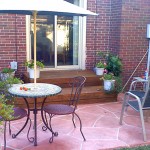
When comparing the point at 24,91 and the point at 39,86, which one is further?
the point at 39,86

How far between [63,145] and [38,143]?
0.36 metres

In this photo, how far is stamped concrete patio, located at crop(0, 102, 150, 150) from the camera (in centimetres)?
351

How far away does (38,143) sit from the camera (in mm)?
3564

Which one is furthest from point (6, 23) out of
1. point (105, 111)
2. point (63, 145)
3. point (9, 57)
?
point (63, 145)

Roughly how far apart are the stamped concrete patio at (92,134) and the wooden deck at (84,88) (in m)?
0.51

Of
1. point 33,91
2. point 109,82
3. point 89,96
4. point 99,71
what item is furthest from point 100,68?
point 33,91

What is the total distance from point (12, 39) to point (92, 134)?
3.09 m

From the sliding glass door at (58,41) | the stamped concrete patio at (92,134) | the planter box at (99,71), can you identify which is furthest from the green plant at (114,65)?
the stamped concrete patio at (92,134)

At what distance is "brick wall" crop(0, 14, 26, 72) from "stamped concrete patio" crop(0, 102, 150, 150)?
1989 mm

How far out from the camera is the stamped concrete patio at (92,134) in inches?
138

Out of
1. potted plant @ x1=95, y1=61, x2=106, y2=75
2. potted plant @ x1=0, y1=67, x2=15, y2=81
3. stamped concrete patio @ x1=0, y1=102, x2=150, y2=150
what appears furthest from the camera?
potted plant @ x1=95, y1=61, x2=106, y2=75

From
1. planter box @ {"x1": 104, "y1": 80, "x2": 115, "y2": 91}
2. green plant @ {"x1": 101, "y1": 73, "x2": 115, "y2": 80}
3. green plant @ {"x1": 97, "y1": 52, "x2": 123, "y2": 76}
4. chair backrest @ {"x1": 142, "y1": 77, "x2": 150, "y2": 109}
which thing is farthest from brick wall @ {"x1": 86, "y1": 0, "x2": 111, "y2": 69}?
chair backrest @ {"x1": 142, "y1": 77, "x2": 150, "y2": 109}

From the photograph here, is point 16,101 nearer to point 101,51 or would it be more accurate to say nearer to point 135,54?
point 101,51

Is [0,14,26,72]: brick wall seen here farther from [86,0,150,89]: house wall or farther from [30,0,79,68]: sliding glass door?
[86,0,150,89]: house wall
